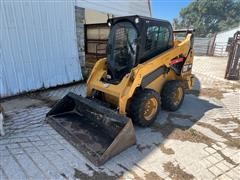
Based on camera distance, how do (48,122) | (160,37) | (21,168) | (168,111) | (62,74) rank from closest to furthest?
(21,168)
(48,122)
(160,37)
(168,111)
(62,74)

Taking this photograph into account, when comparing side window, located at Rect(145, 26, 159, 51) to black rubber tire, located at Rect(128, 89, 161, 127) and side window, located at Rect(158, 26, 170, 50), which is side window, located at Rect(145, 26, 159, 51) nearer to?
side window, located at Rect(158, 26, 170, 50)

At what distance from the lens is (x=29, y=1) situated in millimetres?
6008

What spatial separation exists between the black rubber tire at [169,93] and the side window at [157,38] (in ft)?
2.56

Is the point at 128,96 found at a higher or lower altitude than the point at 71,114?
higher

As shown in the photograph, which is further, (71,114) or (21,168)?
(71,114)

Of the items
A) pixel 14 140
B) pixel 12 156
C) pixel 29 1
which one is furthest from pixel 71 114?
pixel 29 1

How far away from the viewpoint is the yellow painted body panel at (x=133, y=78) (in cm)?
394

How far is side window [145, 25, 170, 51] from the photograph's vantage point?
4.33m

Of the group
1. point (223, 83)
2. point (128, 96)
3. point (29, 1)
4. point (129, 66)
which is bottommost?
Answer: point (223, 83)

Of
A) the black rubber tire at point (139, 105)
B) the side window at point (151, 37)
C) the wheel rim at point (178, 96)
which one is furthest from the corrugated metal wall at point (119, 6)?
the black rubber tire at point (139, 105)

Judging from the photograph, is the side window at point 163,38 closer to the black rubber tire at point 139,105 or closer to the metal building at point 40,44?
the black rubber tire at point 139,105

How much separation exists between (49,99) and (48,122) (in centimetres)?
162

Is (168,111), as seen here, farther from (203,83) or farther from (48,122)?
(203,83)

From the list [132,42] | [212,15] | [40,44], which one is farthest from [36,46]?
[212,15]
